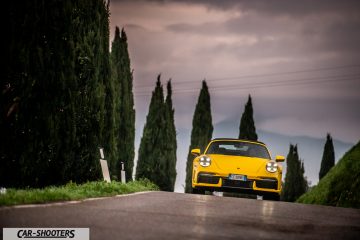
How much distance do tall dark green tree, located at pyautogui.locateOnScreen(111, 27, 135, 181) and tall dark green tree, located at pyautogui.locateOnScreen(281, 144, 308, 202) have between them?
35.3 meters

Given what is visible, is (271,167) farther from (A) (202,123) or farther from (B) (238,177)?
(A) (202,123)

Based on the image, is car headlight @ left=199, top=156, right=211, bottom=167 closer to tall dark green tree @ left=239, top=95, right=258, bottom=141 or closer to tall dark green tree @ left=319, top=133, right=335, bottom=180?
tall dark green tree @ left=239, top=95, right=258, bottom=141

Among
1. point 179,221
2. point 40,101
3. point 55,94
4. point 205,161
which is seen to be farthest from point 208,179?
point 179,221

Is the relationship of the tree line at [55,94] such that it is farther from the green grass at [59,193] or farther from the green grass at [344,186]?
the green grass at [344,186]

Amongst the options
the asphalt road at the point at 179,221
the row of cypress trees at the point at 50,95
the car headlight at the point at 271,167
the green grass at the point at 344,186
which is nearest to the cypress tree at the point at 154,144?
the green grass at the point at 344,186

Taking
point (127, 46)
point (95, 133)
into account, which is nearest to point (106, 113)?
point (95, 133)

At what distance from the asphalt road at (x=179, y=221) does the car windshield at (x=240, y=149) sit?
5.75m

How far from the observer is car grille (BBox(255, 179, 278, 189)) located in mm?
14555

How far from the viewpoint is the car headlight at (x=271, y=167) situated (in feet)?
48.4

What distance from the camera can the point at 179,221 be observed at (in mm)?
7488

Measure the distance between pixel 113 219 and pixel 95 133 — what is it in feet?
25.1

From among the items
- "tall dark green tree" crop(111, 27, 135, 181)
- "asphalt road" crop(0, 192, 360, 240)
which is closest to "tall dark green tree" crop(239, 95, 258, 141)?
"tall dark green tree" crop(111, 27, 135, 181)

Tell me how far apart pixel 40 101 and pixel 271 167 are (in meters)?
6.25

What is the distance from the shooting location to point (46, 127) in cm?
1158
